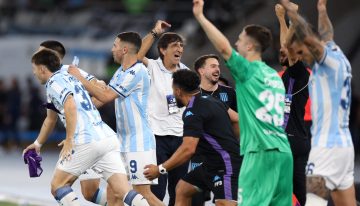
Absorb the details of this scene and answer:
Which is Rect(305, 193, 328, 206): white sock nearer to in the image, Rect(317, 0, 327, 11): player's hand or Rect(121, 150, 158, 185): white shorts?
Rect(317, 0, 327, 11): player's hand

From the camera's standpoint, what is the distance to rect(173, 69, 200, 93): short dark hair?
11711 millimetres

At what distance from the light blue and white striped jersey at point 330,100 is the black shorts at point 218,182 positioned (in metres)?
2.05

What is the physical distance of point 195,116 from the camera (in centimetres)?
1162

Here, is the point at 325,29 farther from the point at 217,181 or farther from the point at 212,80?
the point at 212,80

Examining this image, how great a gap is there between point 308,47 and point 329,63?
0.79ft

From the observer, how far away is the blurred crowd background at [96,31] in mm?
30453

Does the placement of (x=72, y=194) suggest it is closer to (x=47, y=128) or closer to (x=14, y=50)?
(x=47, y=128)

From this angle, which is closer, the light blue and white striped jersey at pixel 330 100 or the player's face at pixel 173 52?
the light blue and white striped jersey at pixel 330 100

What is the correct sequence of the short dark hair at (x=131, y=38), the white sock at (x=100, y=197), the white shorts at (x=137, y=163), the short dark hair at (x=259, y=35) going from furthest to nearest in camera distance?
the white sock at (x=100, y=197), the short dark hair at (x=131, y=38), the white shorts at (x=137, y=163), the short dark hair at (x=259, y=35)

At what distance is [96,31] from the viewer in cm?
3516

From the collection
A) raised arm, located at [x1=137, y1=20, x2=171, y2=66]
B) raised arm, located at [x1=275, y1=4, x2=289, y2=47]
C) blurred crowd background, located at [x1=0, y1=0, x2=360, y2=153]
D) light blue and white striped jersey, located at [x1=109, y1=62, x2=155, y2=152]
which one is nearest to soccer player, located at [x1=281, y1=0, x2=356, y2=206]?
raised arm, located at [x1=275, y1=4, x2=289, y2=47]

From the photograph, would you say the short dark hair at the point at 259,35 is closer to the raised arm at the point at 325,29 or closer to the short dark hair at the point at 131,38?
the raised arm at the point at 325,29

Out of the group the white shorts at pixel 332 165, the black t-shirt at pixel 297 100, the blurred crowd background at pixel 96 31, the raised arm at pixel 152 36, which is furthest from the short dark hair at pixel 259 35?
the blurred crowd background at pixel 96 31

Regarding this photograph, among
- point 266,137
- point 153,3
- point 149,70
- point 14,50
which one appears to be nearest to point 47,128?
point 149,70
